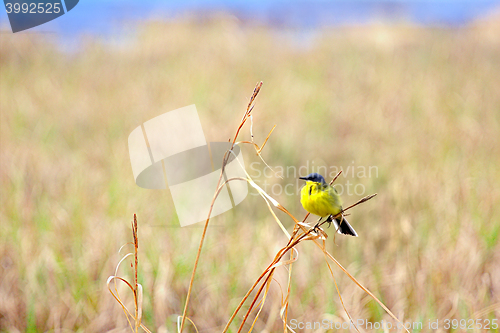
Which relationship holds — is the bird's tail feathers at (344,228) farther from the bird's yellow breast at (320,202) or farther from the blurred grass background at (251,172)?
the blurred grass background at (251,172)

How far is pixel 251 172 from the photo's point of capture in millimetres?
4473

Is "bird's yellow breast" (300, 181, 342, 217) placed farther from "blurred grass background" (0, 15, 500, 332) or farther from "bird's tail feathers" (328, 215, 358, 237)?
"blurred grass background" (0, 15, 500, 332)

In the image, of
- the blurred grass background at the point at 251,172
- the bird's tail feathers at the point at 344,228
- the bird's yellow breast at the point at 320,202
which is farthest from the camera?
the blurred grass background at the point at 251,172

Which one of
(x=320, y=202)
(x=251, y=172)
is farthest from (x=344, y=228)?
(x=251, y=172)

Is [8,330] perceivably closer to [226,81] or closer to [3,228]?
[3,228]

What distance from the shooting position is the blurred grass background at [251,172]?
258cm

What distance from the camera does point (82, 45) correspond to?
338 inches

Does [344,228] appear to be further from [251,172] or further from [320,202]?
[251,172]

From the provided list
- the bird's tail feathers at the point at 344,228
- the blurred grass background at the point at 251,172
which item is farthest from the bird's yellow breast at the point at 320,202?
the blurred grass background at the point at 251,172

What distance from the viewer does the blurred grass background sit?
2584 mm

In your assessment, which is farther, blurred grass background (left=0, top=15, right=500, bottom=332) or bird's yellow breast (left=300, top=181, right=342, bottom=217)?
blurred grass background (left=0, top=15, right=500, bottom=332)

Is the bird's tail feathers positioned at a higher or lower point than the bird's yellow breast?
lower

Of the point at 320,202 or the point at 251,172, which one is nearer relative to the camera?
the point at 320,202

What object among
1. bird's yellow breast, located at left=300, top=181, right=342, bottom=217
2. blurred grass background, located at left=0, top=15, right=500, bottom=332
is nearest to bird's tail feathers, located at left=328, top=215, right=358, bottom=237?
bird's yellow breast, located at left=300, top=181, right=342, bottom=217
